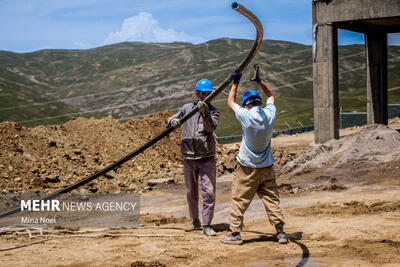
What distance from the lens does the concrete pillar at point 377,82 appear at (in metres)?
18.8

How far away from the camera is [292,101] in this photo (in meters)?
76.8

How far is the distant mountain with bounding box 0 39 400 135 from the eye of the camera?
3179 inches

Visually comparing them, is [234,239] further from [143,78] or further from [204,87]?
[143,78]

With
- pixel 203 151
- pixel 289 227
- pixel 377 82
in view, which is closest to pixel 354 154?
pixel 289 227

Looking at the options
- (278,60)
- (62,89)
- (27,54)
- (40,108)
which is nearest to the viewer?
(40,108)

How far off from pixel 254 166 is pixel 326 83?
937cm

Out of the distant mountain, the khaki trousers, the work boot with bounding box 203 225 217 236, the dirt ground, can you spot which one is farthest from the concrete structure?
the distant mountain

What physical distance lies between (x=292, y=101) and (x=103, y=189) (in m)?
67.6

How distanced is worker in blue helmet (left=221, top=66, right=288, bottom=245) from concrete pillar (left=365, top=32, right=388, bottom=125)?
49.9 feet

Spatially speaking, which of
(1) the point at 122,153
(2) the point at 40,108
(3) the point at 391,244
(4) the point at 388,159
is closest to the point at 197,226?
(3) the point at 391,244

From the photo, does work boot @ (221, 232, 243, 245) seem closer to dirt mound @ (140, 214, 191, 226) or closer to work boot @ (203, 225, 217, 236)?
work boot @ (203, 225, 217, 236)

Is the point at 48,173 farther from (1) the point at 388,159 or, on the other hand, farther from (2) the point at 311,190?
(1) the point at 388,159

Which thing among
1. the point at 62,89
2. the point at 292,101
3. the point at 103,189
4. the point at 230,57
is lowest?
the point at 103,189

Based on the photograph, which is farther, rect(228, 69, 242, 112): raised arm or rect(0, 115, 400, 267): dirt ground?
rect(228, 69, 242, 112): raised arm
